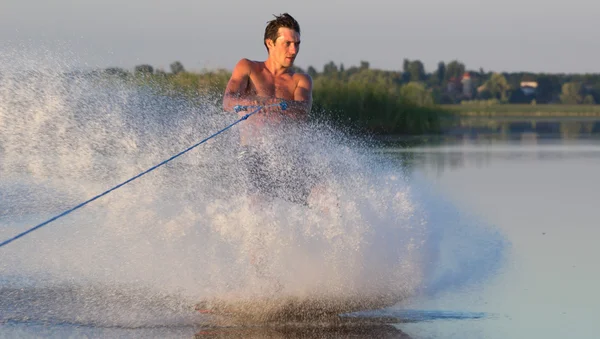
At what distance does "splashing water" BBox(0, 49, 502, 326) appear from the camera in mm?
6336

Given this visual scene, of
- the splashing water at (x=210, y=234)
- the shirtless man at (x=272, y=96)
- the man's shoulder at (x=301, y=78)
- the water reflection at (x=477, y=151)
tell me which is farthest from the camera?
the water reflection at (x=477, y=151)

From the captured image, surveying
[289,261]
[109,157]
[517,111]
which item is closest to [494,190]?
[109,157]

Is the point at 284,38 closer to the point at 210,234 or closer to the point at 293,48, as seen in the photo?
the point at 293,48

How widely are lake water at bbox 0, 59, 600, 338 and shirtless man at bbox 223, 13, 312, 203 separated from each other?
0.08 meters

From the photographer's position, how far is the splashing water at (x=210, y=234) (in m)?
6.34

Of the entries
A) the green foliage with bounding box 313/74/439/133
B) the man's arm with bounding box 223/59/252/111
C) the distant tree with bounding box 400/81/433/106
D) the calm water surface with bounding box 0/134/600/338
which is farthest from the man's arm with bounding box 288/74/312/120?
the distant tree with bounding box 400/81/433/106

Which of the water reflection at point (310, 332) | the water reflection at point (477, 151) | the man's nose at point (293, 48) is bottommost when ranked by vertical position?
the water reflection at point (477, 151)

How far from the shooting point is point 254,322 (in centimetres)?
596

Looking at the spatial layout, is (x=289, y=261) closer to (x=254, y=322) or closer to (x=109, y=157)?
(x=254, y=322)

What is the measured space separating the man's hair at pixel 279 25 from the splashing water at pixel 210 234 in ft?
1.99

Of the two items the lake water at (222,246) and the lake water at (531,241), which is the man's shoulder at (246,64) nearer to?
the lake water at (222,246)

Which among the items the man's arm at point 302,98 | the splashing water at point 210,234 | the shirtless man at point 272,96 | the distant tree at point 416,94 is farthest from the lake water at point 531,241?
the distant tree at point 416,94

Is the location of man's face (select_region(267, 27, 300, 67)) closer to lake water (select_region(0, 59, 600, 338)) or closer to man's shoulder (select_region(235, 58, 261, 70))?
man's shoulder (select_region(235, 58, 261, 70))

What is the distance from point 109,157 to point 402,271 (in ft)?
8.61
